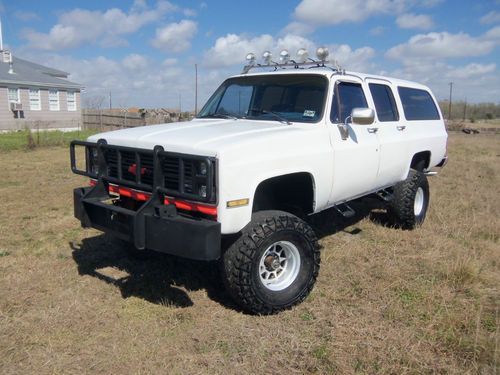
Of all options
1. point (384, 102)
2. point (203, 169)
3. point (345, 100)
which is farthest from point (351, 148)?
point (203, 169)

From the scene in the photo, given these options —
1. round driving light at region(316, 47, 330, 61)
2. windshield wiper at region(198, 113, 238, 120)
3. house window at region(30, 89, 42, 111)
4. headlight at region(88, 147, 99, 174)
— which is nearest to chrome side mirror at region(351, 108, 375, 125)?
round driving light at region(316, 47, 330, 61)

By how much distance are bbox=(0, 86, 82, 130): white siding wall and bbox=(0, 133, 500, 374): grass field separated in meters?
20.1

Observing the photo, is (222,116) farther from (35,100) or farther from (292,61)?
(35,100)

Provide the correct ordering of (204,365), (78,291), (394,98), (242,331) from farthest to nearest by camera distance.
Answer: (394,98) → (78,291) → (242,331) → (204,365)

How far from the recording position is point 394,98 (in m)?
5.67

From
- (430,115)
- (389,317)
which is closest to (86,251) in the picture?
(389,317)

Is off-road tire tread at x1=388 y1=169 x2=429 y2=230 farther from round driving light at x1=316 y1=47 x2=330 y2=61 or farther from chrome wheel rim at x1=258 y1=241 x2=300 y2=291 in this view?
chrome wheel rim at x1=258 y1=241 x2=300 y2=291

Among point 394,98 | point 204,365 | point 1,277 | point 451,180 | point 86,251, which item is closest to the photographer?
point 204,365

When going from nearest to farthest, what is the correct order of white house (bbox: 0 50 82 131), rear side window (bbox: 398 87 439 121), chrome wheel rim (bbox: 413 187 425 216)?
rear side window (bbox: 398 87 439 121) → chrome wheel rim (bbox: 413 187 425 216) → white house (bbox: 0 50 82 131)

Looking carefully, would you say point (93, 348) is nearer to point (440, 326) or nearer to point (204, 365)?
point (204, 365)

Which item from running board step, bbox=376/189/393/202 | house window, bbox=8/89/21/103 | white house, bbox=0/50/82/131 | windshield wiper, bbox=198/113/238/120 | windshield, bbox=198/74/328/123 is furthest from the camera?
house window, bbox=8/89/21/103

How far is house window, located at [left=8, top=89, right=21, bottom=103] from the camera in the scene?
2418cm

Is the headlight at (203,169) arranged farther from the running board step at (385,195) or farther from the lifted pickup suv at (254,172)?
the running board step at (385,195)

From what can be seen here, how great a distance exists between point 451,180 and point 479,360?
25.4 ft
